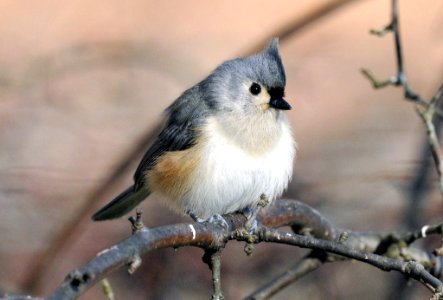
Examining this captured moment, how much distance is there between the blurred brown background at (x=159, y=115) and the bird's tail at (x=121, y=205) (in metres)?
0.16

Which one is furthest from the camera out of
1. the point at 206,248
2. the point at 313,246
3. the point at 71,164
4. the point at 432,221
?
the point at 71,164

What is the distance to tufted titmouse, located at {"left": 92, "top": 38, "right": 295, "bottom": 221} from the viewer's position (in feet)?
11.7

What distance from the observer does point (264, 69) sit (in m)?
3.68

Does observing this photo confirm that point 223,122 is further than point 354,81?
No

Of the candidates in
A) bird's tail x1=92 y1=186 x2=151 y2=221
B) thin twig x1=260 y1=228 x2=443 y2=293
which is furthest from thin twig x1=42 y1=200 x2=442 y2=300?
bird's tail x1=92 y1=186 x2=151 y2=221

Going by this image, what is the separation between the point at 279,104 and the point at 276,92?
0.18ft

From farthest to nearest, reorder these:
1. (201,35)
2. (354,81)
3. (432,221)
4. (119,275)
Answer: (201,35)
(354,81)
(119,275)
(432,221)

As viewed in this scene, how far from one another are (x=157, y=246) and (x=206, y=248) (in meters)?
0.41

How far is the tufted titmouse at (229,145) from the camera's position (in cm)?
357

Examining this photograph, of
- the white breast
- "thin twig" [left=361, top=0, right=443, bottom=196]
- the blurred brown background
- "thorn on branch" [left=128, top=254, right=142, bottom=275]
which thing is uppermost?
"thorn on branch" [left=128, top=254, right=142, bottom=275]

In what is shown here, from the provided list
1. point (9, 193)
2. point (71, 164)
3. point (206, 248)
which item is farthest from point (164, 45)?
point (206, 248)

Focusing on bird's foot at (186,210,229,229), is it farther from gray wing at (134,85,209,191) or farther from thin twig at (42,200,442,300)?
gray wing at (134,85,209,191)

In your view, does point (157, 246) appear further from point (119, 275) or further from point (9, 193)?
point (9, 193)

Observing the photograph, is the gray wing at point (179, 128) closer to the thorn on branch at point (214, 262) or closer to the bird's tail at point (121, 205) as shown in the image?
the bird's tail at point (121, 205)
